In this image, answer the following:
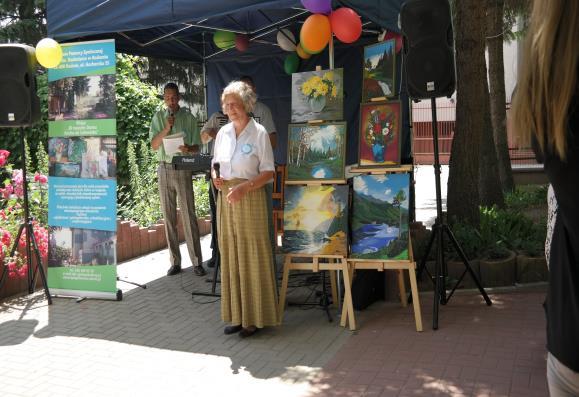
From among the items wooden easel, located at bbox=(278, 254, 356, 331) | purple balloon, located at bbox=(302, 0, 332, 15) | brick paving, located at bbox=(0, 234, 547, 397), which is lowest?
brick paving, located at bbox=(0, 234, 547, 397)

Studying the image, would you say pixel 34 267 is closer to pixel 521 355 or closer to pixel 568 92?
pixel 521 355

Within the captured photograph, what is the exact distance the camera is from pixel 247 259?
473 cm

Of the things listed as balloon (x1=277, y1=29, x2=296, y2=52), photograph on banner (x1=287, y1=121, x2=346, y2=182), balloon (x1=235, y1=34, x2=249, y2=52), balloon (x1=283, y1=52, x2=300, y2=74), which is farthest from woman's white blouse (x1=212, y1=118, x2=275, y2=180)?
balloon (x1=283, y1=52, x2=300, y2=74)

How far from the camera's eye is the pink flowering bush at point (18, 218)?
19.7ft

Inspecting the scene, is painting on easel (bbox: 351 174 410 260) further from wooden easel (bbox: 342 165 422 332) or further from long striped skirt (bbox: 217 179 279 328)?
long striped skirt (bbox: 217 179 279 328)

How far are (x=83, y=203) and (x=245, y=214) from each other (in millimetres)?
2209

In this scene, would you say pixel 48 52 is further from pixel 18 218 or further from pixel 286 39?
pixel 286 39

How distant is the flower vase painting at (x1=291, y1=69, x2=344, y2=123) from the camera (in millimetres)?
5344

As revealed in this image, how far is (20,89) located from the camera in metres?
5.62

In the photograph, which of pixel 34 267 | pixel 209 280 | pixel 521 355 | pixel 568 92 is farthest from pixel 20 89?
pixel 568 92

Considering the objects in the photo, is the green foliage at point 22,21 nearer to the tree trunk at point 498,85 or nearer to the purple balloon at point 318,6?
the tree trunk at point 498,85

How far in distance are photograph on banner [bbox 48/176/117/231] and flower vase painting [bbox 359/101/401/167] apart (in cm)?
253

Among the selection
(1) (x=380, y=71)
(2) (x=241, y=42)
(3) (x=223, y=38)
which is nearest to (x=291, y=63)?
(2) (x=241, y=42)

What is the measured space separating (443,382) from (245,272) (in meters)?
1.74
